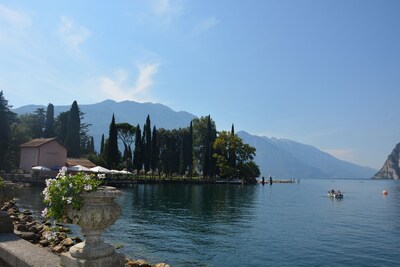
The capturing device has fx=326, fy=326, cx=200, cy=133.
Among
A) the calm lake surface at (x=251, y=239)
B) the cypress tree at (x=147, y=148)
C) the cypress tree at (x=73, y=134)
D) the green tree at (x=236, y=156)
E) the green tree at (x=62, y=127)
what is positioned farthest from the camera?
the green tree at (x=236, y=156)

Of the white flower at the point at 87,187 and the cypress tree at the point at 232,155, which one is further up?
the cypress tree at the point at 232,155

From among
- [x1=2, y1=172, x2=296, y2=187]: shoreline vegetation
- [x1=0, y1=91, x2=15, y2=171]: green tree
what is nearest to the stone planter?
[x1=2, y1=172, x2=296, y2=187]: shoreline vegetation

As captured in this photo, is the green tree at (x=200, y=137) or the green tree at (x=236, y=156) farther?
the green tree at (x=200, y=137)

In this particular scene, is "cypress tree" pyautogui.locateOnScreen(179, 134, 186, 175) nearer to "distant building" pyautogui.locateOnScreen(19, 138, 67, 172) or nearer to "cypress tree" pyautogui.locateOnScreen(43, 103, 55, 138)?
"cypress tree" pyautogui.locateOnScreen(43, 103, 55, 138)

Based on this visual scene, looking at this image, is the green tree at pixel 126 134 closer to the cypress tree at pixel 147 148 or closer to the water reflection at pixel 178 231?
the cypress tree at pixel 147 148

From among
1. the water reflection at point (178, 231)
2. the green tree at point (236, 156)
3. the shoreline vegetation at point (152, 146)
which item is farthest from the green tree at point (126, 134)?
the water reflection at point (178, 231)

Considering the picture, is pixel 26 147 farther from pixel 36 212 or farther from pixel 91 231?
pixel 91 231

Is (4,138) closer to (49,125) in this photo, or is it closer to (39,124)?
(49,125)

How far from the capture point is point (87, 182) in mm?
5238

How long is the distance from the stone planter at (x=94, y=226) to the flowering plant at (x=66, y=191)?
100 millimetres

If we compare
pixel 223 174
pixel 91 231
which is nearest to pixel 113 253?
pixel 91 231

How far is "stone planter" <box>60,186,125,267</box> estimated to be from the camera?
203 inches

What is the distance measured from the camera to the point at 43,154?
53156 mm

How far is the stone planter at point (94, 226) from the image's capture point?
5156mm
